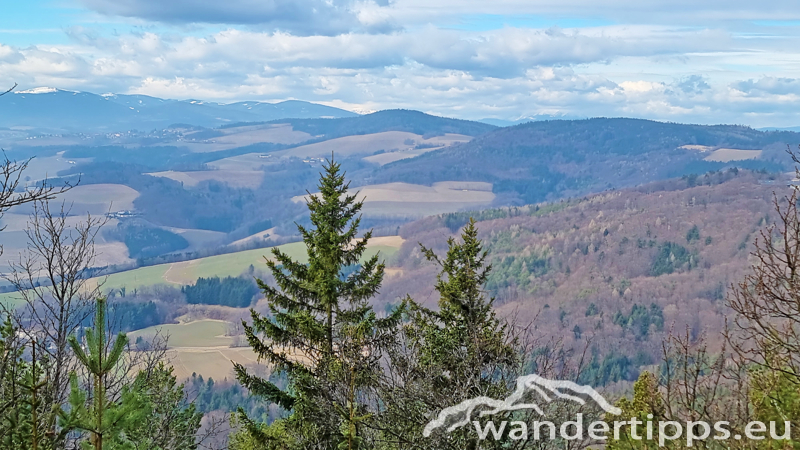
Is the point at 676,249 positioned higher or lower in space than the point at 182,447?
lower

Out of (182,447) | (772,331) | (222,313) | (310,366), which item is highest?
(772,331)

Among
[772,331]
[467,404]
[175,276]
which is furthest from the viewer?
[175,276]

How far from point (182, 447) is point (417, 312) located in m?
8.06

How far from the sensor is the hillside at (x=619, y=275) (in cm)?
13288

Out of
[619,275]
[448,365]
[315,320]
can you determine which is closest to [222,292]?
[619,275]

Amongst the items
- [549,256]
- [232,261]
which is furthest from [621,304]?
[232,261]

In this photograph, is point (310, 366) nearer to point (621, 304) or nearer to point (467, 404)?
point (467, 404)

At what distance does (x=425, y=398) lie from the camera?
453 inches

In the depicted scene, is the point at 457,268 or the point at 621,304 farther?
the point at 621,304

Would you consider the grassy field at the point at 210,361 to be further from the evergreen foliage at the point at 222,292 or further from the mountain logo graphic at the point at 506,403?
the mountain logo graphic at the point at 506,403

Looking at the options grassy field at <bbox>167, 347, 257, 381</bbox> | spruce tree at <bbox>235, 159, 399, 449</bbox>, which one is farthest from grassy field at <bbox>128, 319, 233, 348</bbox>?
spruce tree at <bbox>235, 159, 399, 449</bbox>

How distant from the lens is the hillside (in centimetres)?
13288

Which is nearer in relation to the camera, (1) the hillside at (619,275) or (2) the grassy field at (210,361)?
(2) the grassy field at (210,361)

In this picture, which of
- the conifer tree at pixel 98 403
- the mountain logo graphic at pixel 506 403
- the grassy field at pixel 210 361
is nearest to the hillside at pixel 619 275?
the grassy field at pixel 210 361
